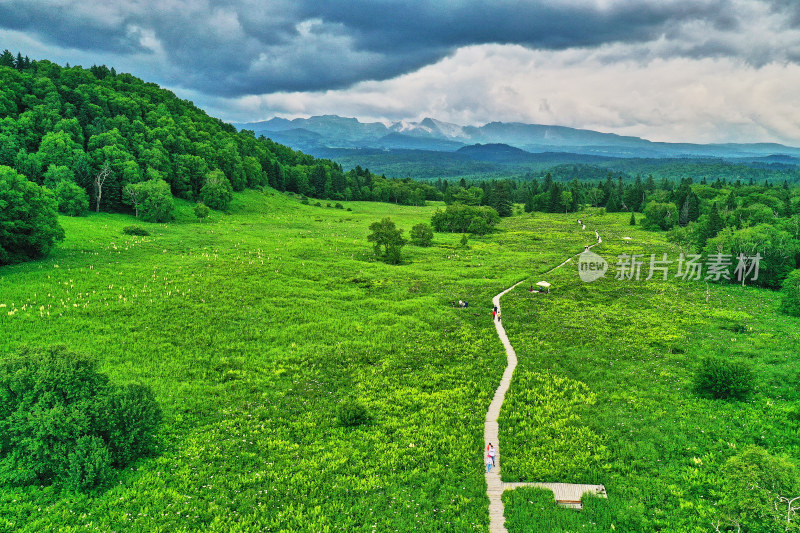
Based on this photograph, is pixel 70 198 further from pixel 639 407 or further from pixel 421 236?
pixel 639 407

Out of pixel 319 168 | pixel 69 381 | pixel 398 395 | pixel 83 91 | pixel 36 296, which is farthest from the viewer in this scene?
pixel 319 168

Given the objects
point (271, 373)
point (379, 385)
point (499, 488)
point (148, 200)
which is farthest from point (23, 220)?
point (499, 488)

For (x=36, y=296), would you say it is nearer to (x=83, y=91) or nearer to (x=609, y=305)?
(x=609, y=305)

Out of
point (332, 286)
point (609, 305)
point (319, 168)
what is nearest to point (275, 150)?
point (319, 168)

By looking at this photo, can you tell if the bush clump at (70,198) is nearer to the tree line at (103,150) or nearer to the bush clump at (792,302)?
the tree line at (103,150)

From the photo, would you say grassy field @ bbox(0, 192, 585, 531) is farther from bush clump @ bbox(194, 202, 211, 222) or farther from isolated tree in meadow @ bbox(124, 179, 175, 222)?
bush clump @ bbox(194, 202, 211, 222)
